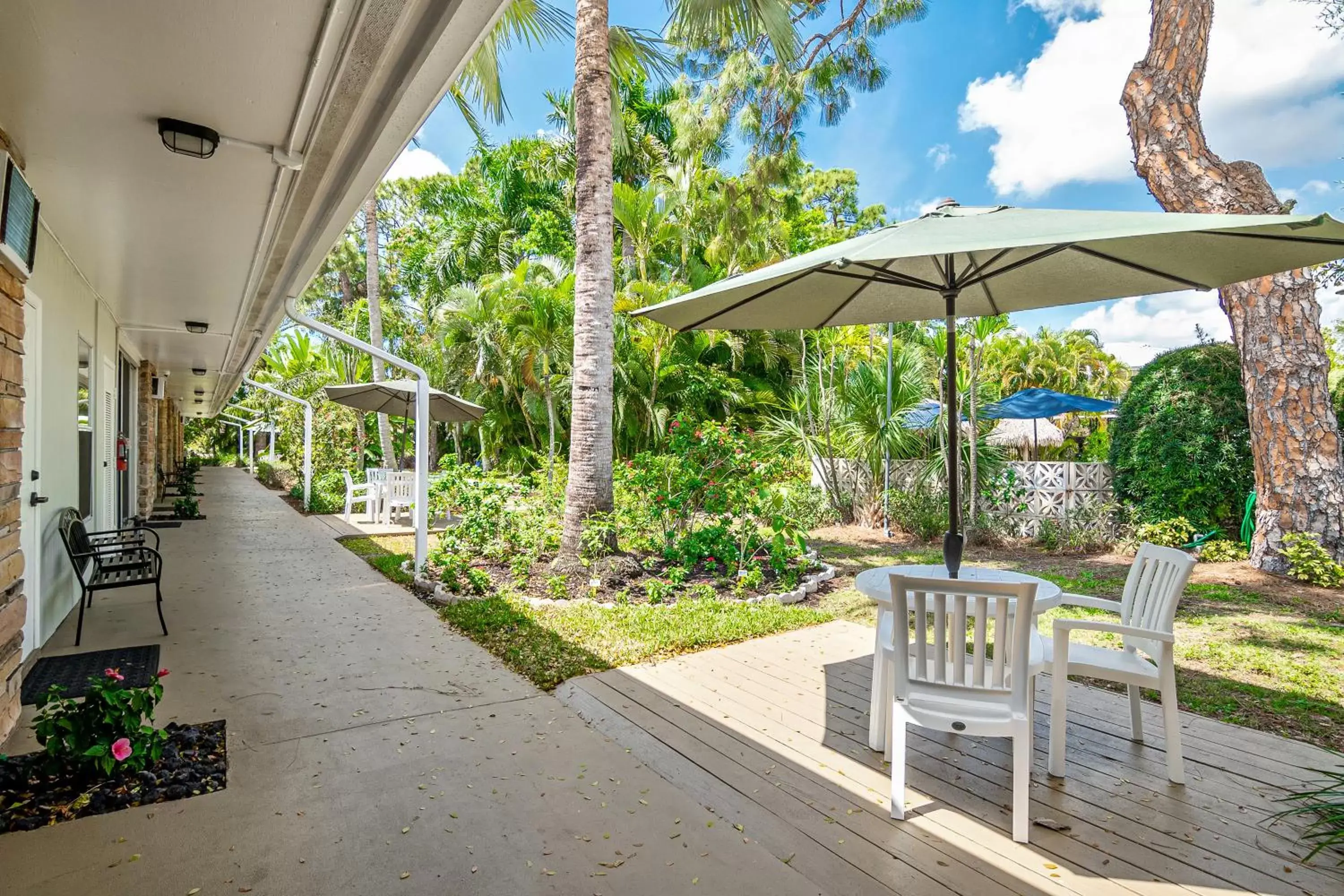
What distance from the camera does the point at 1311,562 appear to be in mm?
6746

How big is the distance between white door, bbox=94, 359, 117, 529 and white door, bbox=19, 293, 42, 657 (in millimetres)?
2430

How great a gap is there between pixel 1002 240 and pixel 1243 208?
6.98 meters

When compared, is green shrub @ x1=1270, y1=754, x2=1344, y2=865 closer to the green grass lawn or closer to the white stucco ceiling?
the green grass lawn

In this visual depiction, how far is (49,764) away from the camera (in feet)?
8.79

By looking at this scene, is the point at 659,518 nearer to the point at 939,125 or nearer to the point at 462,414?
the point at 462,414

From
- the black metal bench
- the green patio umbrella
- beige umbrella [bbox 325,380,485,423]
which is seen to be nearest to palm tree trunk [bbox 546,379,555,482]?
beige umbrella [bbox 325,380,485,423]

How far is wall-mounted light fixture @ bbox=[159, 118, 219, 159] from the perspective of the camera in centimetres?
292

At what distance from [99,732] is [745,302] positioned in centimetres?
336

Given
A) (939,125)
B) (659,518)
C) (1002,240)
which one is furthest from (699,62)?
(939,125)

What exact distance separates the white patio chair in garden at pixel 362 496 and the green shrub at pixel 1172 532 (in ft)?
35.6

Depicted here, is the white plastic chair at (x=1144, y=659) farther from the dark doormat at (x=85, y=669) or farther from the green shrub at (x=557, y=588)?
the dark doormat at (x=85, y=669)

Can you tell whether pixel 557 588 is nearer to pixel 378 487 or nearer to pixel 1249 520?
pixel 378 487

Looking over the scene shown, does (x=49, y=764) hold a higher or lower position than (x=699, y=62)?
lower

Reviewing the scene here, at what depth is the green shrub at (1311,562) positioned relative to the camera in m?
6.63
